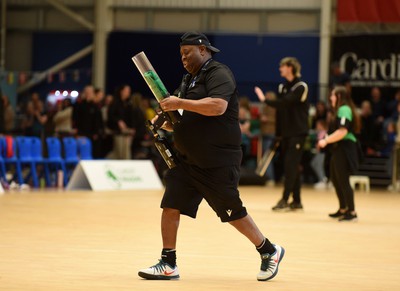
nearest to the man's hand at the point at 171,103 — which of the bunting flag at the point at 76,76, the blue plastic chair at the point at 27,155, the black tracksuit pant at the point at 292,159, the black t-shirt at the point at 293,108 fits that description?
the black t-shirt at the point at 293,108

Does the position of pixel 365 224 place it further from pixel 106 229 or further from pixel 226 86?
pixel 226 86

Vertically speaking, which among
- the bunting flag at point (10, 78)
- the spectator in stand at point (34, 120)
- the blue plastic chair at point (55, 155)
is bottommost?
the blue plastic chair at point (55, 155)

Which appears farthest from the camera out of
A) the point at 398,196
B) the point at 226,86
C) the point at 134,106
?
the point at 134,106

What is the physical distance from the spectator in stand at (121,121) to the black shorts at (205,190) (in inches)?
507

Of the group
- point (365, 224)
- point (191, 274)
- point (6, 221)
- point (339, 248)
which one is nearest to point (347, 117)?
point (365, 224)

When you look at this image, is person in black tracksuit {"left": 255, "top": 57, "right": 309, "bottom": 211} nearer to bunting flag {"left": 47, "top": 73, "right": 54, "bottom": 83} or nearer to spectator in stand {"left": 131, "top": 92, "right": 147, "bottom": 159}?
spectator in stand {"left": 131, "top": 92, "right": 147, "bottom": 159}

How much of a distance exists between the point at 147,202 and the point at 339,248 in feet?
19.5


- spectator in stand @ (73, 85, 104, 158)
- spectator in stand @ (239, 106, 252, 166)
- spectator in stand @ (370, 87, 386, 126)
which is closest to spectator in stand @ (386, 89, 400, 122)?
spectator in stand @ (370, 87, 386, 126)

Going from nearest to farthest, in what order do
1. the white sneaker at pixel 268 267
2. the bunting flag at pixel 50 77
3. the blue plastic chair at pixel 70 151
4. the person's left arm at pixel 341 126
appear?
1. the white sneaker at pixel 268 267
2. the person's left arm at pixel 341 126
3. the blue plastic chair at pixel 70 151
4. the bunting flag at pixel 50 77

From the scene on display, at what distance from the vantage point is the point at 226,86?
20.8 ft

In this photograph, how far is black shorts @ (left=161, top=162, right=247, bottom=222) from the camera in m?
6.48

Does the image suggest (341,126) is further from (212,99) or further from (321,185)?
(321,185)

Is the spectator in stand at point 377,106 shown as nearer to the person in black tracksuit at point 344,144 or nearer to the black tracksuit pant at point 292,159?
the black tracksuit pant at point 292,159

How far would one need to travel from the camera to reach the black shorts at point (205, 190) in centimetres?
648
